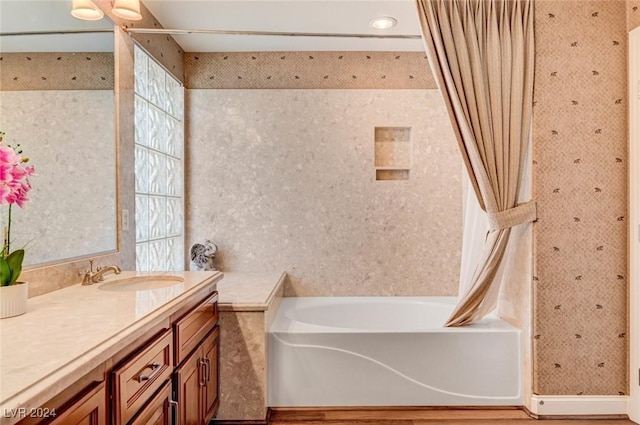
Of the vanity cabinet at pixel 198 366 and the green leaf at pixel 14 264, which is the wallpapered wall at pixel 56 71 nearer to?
the green leaf at pixel 14 264

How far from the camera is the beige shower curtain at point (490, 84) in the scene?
2.13 metres

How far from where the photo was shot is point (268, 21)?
2.63 meters

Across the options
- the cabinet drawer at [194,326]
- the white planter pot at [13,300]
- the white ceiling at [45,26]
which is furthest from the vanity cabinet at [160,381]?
the white ceiling at [45,26]

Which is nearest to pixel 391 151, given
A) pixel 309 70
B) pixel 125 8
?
pixel 309 70

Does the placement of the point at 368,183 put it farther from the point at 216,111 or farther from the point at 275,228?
the point at 216,111

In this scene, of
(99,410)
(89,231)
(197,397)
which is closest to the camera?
(99,410)

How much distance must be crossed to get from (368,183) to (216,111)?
4.46ft

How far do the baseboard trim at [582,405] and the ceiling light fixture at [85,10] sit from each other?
3016 millimetres

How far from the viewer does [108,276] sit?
1847mm

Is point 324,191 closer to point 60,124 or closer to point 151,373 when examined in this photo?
point 60,124

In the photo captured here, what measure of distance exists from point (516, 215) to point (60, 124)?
226 centimetres

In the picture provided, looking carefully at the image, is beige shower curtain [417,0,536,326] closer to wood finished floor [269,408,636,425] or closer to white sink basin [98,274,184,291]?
wood finished floor [269,408,636,425]

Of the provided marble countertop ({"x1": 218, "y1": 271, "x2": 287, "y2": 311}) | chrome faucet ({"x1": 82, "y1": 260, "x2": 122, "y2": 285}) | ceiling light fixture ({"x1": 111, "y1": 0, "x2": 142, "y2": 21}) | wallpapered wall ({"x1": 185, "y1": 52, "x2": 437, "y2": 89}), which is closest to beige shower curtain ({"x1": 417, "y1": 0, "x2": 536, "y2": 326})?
wallpapered wall ({"x1": 185, "y1": 52, "x2": 437, "y2": 89})

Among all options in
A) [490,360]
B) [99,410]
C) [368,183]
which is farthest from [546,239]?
[99,410]
